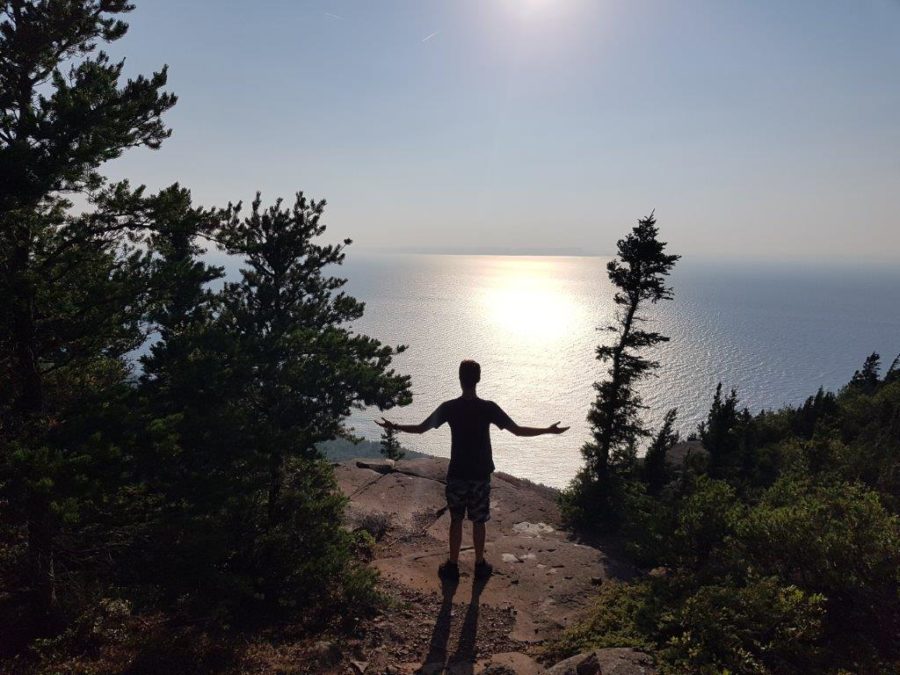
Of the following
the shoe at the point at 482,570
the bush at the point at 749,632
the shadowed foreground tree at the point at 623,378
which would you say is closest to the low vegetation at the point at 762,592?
the bush at the point at 749,632

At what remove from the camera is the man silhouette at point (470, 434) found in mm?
7043

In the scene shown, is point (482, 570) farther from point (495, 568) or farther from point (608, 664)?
point (608, 664)

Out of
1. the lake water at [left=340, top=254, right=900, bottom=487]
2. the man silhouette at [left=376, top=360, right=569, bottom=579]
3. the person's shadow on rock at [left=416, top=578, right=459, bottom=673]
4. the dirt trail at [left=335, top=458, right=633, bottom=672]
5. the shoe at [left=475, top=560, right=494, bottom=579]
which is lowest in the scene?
the lake water at [left=340, top=254, right=900, bottom=487]

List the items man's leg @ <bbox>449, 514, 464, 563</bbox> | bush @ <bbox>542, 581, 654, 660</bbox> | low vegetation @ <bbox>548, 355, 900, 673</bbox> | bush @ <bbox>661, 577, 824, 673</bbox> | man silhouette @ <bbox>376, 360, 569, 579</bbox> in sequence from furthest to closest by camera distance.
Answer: man's leg @ <bbox>449, 514, 464, 563</bbox>, man silhouette @ <bbox>376, 360, 569, 579</bbox>, bush @ <bbox>542, 581, 654, 660</bbox>, low vegetation @ <bbox>548, 355, 900, 673</bbox>, bush @ <bbox>661, 577, 824, 673</bbox>

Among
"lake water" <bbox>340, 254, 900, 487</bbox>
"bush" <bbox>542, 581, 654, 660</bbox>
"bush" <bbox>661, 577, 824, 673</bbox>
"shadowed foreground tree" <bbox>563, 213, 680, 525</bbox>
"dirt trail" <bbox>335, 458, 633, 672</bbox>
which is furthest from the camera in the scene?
"lake water" <bbox>340, 254, 900, 487</bbox>

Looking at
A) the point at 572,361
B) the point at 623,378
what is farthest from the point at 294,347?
the point at 572,361

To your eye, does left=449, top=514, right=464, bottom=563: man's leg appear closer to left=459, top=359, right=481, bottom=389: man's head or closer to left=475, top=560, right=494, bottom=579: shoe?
left=475, top=560, right=494, bottom=579: shoe

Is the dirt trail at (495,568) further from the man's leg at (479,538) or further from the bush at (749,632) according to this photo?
the bush at (749,632)

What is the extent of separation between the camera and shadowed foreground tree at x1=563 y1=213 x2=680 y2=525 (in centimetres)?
1784

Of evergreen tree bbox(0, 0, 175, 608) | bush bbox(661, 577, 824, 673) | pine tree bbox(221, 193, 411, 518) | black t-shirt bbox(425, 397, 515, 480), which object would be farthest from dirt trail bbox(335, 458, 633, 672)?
evergreen tree bbox(0, 0, 175, 608)

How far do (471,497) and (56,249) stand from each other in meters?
7.74

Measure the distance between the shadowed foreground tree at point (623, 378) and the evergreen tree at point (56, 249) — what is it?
1564 centimetres

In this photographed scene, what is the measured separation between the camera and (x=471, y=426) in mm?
7105

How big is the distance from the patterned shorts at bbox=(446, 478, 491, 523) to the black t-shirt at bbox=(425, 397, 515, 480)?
0.16m
